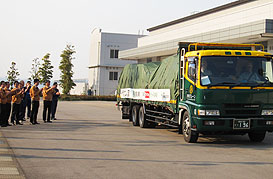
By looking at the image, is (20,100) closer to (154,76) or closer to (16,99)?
(16,99)

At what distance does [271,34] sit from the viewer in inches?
1059

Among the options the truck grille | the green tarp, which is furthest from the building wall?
the truck grille

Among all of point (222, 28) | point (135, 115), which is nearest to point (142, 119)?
point (135, 115)

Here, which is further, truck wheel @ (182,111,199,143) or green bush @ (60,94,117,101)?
green bush @ (60,94,117,101)

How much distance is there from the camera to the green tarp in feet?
49.4

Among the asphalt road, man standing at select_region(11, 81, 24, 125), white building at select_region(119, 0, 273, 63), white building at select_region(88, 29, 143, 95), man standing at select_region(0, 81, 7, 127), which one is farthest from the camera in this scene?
white building at select_region(88, 29, 143, 95)

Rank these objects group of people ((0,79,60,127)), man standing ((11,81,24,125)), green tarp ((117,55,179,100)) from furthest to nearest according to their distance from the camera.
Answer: man standing ((11,81,24,125)) → group of people ((0,79,60,127)) → green tarp ((117,55,179,100))

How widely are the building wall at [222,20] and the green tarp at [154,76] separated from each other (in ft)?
35.1

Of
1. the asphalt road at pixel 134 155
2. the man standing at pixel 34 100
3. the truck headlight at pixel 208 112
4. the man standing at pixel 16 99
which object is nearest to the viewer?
the asphalt road at pixel 134 155

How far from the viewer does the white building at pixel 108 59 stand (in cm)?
6294

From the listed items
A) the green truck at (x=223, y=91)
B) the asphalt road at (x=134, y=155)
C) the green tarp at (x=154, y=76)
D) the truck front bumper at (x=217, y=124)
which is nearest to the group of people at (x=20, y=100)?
the asphalt road at (x=134, y=155)

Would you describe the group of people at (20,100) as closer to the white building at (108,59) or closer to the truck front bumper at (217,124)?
the truck front bumper at (217,124)

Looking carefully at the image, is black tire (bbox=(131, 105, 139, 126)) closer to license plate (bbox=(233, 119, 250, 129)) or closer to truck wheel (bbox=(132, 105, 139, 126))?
truck wheel (bbox=(132, 105, 139, 126))

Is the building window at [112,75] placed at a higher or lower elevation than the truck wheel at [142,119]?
higher
